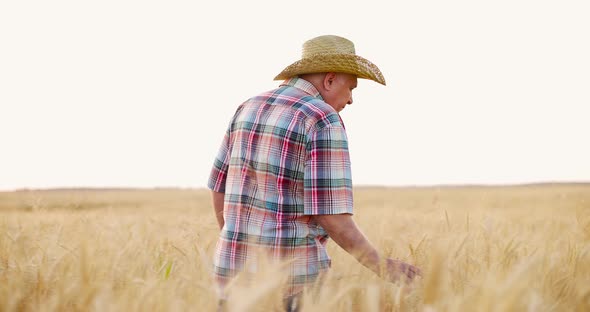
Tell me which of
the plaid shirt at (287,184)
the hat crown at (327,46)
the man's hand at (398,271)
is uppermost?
the hat crown at (327,46)

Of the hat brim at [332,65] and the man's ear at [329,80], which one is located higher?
the hat brim at [332,65]

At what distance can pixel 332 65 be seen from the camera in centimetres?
207

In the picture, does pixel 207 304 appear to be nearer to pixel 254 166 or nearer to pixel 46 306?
pixel 46 306

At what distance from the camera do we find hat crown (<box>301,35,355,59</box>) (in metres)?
2.17

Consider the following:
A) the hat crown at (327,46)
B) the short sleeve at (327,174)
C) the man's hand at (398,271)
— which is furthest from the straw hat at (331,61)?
the man's hand at (398,271)

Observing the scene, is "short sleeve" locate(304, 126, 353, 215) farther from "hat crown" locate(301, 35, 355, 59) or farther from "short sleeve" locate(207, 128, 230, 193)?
"short sleeve" locate(207, 128, 230, 193)

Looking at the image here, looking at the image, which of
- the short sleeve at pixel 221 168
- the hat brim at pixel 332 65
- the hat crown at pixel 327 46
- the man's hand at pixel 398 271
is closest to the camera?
the man's hand at pixel 398 271

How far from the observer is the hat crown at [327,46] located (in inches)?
85.5

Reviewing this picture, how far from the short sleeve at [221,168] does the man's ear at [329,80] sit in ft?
1.52

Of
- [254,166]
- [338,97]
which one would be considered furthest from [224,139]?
[338,97]

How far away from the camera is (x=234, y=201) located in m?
2.07

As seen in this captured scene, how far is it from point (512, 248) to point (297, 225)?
138cm

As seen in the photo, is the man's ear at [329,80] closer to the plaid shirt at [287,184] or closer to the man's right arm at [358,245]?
the plaid shirt at [287,184]

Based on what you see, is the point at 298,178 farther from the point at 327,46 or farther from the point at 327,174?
the point at 327,46
